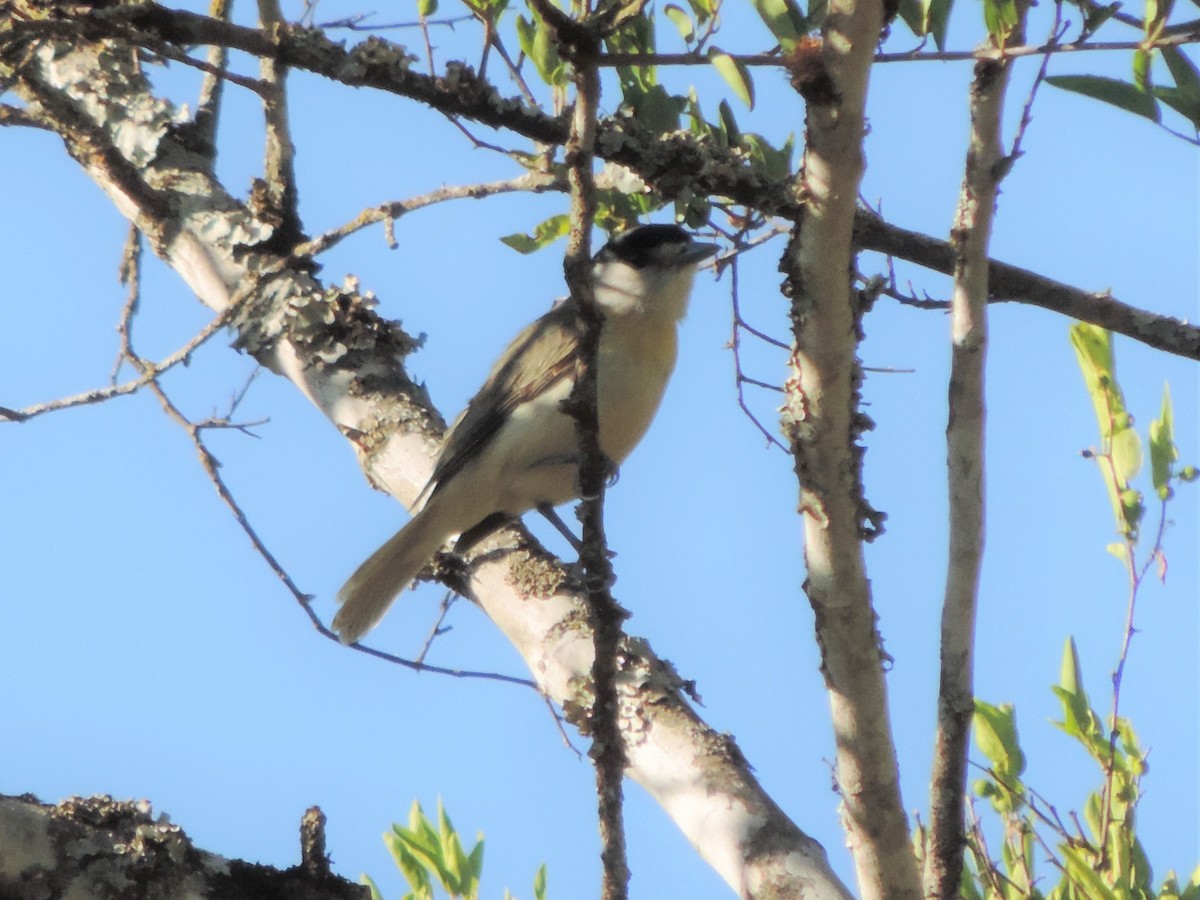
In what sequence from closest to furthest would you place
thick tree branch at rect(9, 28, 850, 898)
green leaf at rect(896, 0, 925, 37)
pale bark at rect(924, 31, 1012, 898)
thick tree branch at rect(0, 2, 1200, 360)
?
1. pale bark at rect(924, 31, 1012, 898)
2. green leaf at rect(896, 0, 925, 37)
3. thick tree branch at rect(0, 2, 1200, 360)
4. thick tree branch at rect(9, 28, 850, 898)

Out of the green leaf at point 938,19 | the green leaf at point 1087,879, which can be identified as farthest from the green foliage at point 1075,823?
the green leaf at point 938,19

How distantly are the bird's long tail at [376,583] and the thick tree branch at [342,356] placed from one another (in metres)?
0.19

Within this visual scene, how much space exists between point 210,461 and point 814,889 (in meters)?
2.43

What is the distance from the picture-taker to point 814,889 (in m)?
3.57

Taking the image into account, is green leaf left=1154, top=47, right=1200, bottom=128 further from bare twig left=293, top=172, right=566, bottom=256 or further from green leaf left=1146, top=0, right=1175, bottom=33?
bare twig left=293, top=172, right=566, bottom=256

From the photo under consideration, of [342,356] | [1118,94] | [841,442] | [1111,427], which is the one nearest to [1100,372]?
[1111,427]

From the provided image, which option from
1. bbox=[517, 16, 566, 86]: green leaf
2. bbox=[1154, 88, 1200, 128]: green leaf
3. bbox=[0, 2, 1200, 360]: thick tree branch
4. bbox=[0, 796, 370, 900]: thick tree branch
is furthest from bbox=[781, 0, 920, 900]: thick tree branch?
bbox=[517, 16, 566, 86]: green leaf

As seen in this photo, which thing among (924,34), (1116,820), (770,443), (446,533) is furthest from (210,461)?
(1116,820)

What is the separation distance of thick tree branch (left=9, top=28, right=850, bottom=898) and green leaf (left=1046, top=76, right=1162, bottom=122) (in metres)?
1.90

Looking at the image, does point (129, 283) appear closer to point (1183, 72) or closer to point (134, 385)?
point (134, 385)

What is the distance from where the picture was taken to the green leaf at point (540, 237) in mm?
5059

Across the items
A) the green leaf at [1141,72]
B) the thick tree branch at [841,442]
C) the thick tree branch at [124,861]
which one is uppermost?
the green leaf at [1141,72]

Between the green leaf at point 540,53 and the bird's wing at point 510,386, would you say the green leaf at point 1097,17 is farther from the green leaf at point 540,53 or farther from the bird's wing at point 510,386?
the bird's wing at point 510,386

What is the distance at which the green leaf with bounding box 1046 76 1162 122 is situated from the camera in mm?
3457
